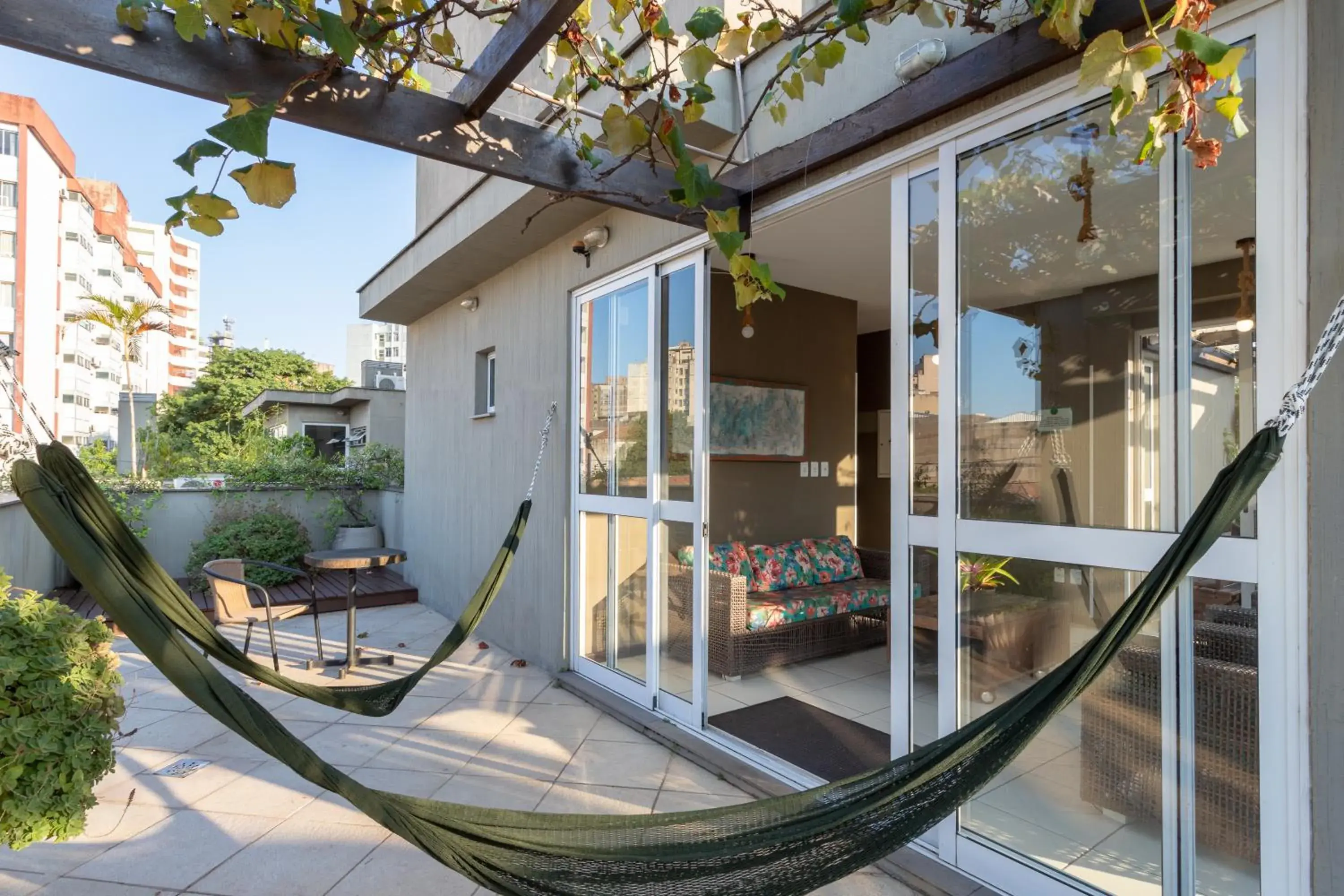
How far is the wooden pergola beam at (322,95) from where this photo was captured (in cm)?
174

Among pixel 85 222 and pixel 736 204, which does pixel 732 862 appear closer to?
pixel 736 204

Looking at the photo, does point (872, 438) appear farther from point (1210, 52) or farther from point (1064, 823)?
point (1210, 52)

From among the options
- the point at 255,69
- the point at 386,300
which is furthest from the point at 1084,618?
the point at 386,300

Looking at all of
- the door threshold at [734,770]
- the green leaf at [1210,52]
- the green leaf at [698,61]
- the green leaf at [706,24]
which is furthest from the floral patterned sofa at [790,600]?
the green leaf at [1210,52]

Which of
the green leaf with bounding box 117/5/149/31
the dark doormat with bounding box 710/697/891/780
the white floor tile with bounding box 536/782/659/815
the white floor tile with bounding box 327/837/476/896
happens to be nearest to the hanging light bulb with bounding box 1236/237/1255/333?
the dark doormat with bounding box 710/697/891/780

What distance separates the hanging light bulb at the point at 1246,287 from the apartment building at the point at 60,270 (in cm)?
2299

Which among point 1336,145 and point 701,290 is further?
point 701,290

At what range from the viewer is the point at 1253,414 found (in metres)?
1.58

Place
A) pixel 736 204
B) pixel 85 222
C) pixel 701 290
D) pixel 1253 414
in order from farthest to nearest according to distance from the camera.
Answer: pixel 85 222 → pixel 701 290 → pixel 736 204 → pixel 1253 414

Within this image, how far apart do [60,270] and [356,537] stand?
3152cm

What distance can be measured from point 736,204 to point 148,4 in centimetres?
201

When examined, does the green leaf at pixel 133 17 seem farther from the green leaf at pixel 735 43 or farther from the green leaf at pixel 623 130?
the green leaf at pixel 735 43

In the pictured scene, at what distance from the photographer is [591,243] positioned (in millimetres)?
4020

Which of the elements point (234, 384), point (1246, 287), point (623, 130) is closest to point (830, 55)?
point (623, 130)
